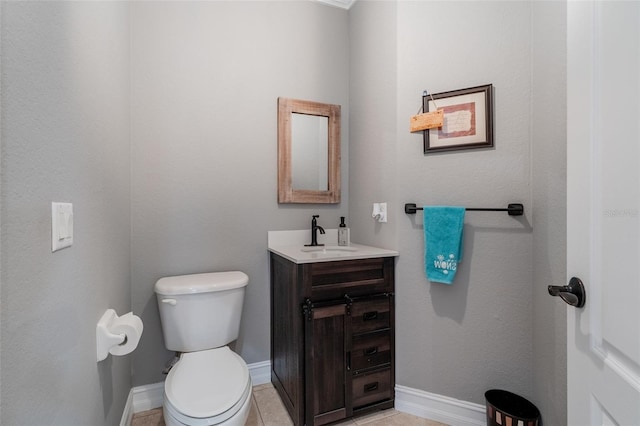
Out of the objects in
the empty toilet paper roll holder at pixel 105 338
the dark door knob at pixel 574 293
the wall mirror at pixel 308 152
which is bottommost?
the empty toilet paper roll holder at pixel 105 338

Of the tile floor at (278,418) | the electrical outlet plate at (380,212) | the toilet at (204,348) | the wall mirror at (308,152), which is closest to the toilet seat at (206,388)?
the toilet at (204,348)

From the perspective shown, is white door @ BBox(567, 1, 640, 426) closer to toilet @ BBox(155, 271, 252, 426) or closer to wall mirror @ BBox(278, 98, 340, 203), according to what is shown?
toilet @ BBox(155, 271, 252, 426)

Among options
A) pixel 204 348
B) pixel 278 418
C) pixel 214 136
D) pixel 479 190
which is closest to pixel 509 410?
pixel 479 190

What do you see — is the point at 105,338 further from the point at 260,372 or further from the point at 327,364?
the point at 260,372

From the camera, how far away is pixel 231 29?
1.91 metres

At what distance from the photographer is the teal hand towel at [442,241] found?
149cm

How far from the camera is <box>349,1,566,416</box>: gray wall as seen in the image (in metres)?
1.33

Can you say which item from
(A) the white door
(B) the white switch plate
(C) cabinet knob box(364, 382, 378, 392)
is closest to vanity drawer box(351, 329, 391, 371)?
(C) cabinet knob box(364, 382, 378, 392)

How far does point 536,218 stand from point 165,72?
89.3 inches

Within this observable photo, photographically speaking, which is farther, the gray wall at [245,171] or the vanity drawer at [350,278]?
the vanity drawer at [350,278]

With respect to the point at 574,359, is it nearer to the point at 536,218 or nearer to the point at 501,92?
the point at 536,218

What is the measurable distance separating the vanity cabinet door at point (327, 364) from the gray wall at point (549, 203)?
0.95 meters

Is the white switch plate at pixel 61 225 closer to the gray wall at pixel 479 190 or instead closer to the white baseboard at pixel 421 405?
the white baseboard at pixel 421 405

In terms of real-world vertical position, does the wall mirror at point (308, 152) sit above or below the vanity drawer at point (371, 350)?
above
